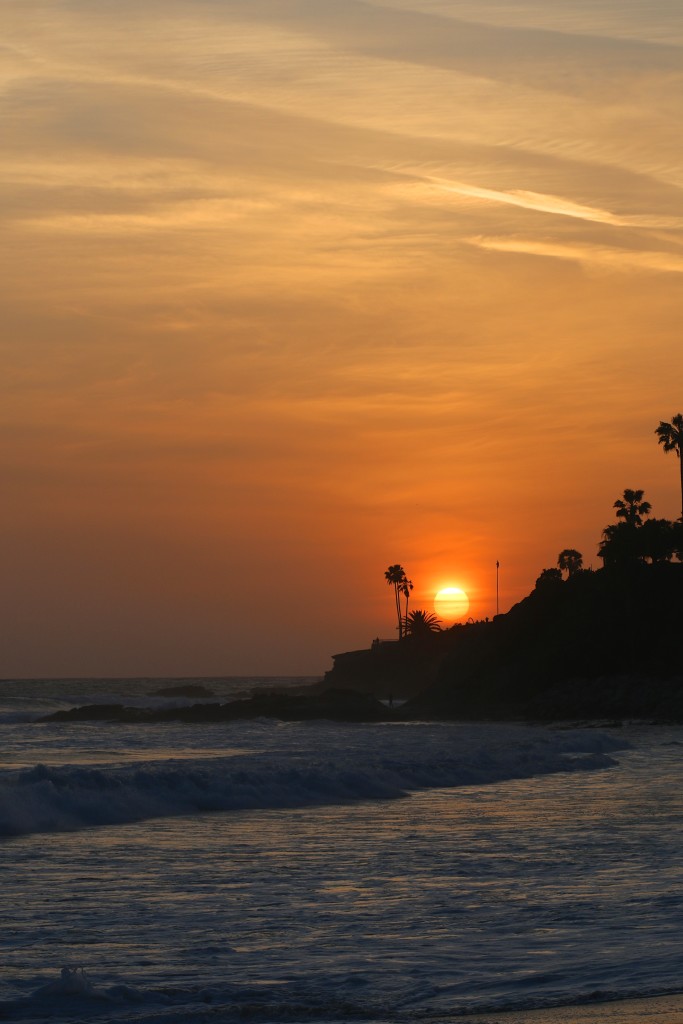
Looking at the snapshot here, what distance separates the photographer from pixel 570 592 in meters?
108

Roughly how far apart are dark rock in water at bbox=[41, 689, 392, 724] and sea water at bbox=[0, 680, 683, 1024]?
176 feet

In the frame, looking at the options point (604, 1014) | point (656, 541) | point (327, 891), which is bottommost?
point (327, 891)

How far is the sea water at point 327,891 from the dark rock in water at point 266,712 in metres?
53.8

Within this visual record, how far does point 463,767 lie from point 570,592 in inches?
2847

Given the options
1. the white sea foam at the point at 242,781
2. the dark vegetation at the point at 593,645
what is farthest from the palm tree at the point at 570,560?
the white sea foam at the point at 242,781

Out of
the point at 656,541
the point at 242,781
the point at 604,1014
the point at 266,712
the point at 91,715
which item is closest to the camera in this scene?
the point at 604,1014

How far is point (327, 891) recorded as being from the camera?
16.6 metres

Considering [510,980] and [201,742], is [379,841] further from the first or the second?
[201,742]

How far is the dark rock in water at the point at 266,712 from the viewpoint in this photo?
88.4m

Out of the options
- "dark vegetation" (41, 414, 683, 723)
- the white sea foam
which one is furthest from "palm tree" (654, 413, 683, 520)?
the white sea foam

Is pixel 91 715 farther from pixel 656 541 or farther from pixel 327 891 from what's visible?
pixel 327 891

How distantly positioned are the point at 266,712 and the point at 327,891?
73.7 m

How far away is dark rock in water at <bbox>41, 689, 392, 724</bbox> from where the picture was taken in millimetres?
88375

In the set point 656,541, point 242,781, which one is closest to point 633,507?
point 656,541
